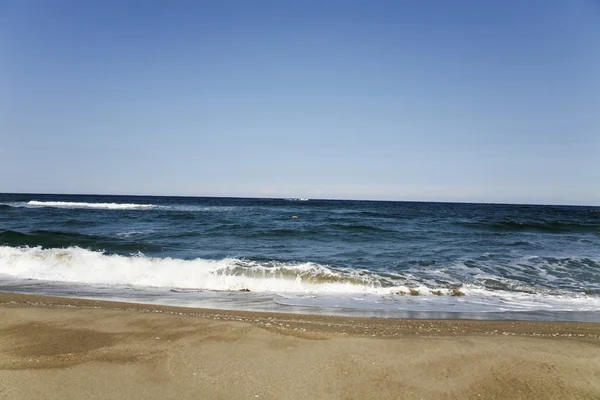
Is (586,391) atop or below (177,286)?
atop

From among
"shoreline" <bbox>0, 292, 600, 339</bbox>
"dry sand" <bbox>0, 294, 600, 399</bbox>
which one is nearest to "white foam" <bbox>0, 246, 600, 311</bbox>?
"shoreline" <bbox>0, 292, 600, 339</bbox>

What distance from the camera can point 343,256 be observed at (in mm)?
13031

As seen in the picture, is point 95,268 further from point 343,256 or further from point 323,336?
point 323,336

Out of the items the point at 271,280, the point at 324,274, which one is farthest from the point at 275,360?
the point at 324,274

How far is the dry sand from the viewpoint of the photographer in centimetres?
329

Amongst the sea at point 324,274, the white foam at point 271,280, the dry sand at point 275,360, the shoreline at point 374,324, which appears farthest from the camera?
the white foam at point 271,280

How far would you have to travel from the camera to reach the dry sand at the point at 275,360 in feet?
10.8

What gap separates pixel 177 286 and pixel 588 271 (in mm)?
11187

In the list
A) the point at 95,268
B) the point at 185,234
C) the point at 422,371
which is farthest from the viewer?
the point at 185,234

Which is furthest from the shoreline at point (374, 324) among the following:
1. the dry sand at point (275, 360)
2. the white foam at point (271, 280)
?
the white foam at point (271, 280)

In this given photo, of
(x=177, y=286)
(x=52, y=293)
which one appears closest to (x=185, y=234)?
(x=177, y=286)

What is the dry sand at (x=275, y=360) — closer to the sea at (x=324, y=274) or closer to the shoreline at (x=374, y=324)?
the shoreline at (x=374, y=324)

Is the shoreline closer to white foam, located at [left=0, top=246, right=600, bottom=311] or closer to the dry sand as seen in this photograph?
the dry sand

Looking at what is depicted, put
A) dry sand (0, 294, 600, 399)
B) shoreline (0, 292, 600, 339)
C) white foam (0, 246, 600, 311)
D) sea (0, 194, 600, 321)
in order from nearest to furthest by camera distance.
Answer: dry sand (0, 294, 600, 399) → shoreline (0, 292, 600, 339) → sea (0, 194, 600, 321) → white foam (0, 246, 600, 311)
